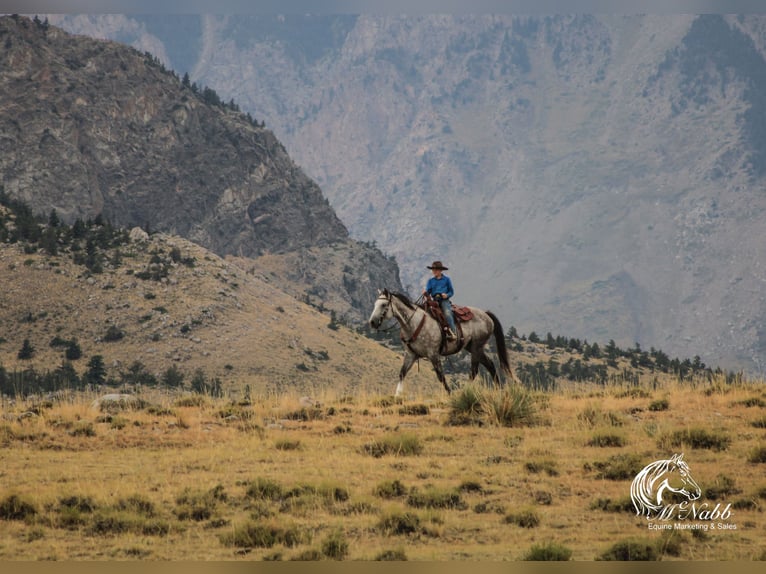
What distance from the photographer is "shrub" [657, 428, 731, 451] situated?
71.6 ft

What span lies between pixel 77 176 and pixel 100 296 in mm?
79795

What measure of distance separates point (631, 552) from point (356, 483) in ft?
19.2

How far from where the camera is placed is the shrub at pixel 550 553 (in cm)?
1549

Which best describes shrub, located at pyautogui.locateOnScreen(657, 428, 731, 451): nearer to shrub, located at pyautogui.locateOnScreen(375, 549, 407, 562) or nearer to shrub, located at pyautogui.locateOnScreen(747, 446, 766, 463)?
shrub, located at pyautogui.locateOnScreen(747, 446, 766, 463)

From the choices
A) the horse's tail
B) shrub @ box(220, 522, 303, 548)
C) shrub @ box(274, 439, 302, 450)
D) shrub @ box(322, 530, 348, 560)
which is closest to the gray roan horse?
Answer: the horse's tail

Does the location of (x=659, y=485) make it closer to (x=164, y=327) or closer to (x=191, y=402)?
(x=191, y=402)

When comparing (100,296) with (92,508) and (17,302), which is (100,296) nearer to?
(17,302)

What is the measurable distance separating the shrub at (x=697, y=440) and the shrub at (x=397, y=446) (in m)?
5.17

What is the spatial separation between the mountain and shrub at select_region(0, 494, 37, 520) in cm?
14636

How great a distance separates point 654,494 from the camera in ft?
59.8

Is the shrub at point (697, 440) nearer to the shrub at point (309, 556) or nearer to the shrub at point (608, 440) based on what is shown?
the shrub at point (608, 440)

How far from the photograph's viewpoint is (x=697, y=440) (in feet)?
72.1

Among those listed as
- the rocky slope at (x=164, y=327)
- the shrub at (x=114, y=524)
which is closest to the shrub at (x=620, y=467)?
the shrub at (x=114, y=524)

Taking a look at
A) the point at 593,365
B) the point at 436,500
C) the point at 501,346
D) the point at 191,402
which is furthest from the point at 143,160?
the point at 436,500
